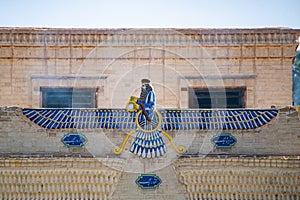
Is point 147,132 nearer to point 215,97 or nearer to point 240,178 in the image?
point 240,178

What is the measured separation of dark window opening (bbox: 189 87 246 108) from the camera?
14859mm

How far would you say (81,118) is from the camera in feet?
38.7

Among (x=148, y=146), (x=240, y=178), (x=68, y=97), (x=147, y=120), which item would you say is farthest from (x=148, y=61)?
(x=240, y=178)

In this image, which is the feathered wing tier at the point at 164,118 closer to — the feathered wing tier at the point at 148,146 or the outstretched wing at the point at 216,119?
the outstretched wing at the point at 216,119

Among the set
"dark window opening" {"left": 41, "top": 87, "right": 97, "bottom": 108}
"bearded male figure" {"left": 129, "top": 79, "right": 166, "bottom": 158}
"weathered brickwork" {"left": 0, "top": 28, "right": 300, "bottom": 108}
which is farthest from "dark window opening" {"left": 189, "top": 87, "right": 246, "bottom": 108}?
"bearded male figure" {"left": 129, "top": 79, "right": 166, "bottom": 158}

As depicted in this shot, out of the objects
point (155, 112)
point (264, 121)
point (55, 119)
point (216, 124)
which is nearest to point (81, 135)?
point (55, 119)

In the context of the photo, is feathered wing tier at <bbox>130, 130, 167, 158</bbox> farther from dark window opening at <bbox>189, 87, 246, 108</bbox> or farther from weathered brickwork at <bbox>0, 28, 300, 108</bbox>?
dark window opening at <bbox>189, 87, 246, 108</bbox>

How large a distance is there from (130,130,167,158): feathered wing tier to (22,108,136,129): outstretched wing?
37 centimetres

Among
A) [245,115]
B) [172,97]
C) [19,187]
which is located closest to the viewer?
[19,187]

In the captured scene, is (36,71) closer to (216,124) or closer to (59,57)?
(59,57)

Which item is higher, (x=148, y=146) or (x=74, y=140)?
(x=74, y=140)

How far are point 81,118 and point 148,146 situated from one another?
1.39 meters

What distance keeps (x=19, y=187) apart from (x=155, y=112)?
272 centimetres

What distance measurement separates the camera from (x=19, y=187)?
1121 cm
